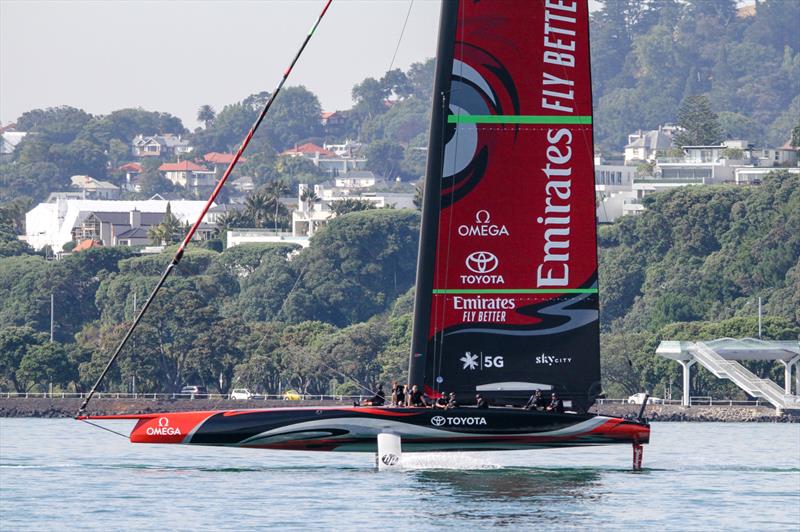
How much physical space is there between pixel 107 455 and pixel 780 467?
1442cm

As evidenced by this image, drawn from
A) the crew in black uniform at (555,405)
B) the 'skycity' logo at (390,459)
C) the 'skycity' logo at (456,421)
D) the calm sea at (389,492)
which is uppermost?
the crew in black uniform at (555,405)

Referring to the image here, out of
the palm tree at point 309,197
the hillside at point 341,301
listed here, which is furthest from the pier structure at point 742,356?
the palm tree at point 309,197

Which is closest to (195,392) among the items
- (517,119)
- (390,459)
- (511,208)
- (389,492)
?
(390,459)

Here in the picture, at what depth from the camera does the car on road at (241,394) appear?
104225mm

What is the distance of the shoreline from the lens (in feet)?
316

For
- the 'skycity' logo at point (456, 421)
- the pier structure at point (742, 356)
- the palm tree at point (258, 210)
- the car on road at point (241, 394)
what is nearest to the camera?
the 'skycity' logo at point (456, 421)

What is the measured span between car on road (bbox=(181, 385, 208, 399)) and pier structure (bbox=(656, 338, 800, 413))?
73.0ft

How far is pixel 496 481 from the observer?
38156 millimetres

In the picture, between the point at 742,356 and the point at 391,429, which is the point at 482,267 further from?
the point at 742,356

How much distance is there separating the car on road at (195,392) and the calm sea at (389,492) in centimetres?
5491

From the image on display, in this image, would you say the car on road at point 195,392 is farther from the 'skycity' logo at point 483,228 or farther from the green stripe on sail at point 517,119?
the green stripe on sail at point 517,119

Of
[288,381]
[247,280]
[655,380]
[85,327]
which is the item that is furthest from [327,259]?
[655,380]

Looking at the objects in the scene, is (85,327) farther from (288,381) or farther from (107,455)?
(107,455)

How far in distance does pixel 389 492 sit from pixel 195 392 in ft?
231
